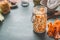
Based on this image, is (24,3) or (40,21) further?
(24,3)

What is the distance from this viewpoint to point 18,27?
1.05 meters

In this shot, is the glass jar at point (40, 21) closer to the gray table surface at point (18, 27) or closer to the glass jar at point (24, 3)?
the gray table surface at point (18, 27)

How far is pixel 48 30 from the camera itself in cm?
96


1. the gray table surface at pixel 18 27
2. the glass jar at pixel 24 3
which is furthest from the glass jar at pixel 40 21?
the glass jar at pixel 24 3

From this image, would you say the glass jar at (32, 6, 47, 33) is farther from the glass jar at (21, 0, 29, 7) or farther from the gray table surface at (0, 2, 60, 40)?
the glass jar at (21, 0, 29, 7)

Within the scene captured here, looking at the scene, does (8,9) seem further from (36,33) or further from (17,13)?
(36,33)

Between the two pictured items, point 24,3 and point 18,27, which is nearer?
point 18,27

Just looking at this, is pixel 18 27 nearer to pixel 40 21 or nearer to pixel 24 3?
pixel 40 21

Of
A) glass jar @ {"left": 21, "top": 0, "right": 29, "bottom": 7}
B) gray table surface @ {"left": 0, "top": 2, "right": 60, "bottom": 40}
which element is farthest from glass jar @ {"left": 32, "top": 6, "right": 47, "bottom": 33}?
glass jar @ {"left": 21, "top": 0, "right": 29, "bottom": 7}

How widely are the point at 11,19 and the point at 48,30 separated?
0.30m

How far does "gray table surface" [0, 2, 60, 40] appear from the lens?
0.96m

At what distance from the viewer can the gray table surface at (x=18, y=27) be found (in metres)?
0.96

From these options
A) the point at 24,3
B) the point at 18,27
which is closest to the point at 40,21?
the point at 18,27

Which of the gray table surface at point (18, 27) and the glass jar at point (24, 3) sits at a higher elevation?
the glass jar at point (24, 3)
